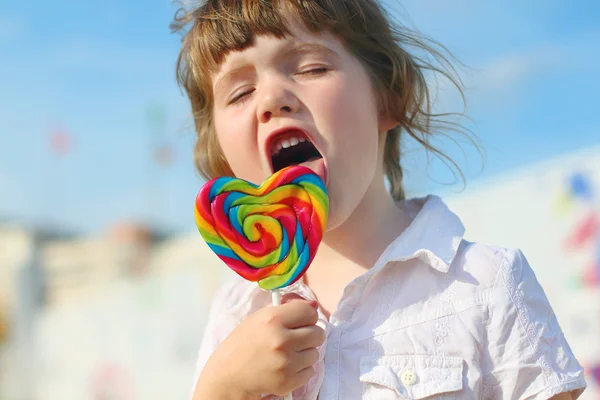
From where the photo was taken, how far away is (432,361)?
56.0 inches

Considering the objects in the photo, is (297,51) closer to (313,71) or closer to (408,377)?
(313,71)

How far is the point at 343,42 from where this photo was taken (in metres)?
1.68

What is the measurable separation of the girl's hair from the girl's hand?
0.67m

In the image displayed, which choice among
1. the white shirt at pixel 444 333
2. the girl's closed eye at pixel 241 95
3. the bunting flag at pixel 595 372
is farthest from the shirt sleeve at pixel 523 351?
the bunting flag at pixel 595 372

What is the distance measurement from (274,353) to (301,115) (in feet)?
1.77

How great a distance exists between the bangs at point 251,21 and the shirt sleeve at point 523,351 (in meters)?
0.74

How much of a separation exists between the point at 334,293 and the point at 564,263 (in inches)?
134

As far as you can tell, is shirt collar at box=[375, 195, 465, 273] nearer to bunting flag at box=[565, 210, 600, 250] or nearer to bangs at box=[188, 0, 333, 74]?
bangs at box=[188, 0, 333, 74]

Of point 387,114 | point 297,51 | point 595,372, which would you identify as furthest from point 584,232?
point 297,51

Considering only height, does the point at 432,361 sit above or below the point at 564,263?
below

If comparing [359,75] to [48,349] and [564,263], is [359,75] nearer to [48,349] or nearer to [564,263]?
[564,263]

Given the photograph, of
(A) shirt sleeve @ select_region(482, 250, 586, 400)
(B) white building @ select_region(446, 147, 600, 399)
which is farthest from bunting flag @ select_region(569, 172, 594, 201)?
(A) shirt sleeve @ select_region(482, 250, 586, 400)

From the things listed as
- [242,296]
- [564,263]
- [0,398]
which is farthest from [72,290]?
[242,296]

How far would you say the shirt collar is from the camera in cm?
153
